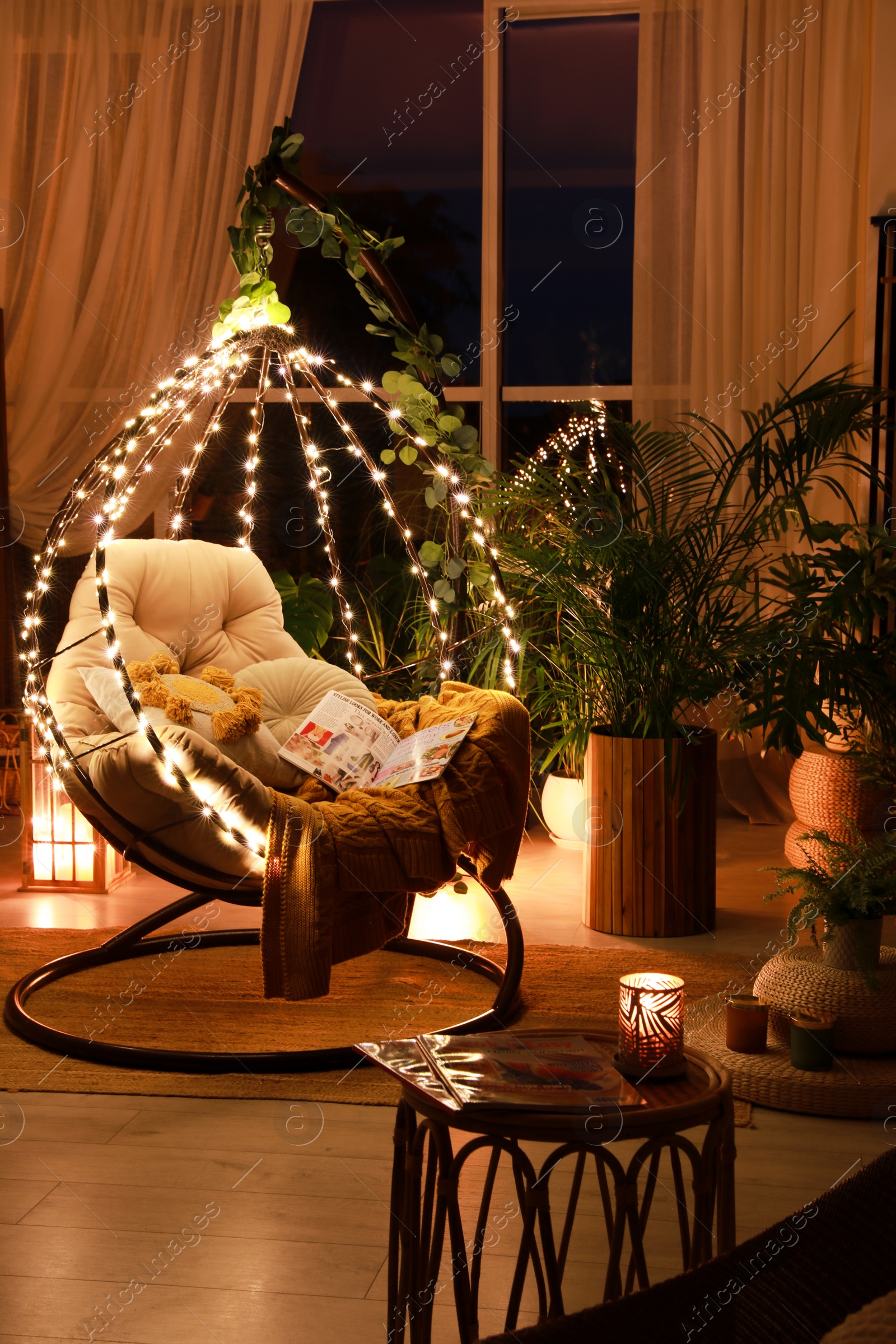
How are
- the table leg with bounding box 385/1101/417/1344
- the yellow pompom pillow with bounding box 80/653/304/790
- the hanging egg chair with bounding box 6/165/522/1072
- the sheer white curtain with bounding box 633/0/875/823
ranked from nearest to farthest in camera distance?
the table leg with bounding box 385/1101/417/1344, the hanging egg chair with bounding box 6/165/522/1072, the yellow pompom pillow with bounding box 80/653/304/790, the sheer white curtain with bounding box 633/0/875/823

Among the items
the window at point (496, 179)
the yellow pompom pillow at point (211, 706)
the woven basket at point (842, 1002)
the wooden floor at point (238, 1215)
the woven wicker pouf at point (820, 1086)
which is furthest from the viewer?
the window at point (496, 179)

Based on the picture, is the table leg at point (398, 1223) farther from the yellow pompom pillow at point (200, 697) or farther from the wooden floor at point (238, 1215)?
the yellow pompom pillow at point (200, 697)

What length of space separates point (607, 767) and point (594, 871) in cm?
28

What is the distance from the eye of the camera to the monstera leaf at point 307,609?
4.50 meters

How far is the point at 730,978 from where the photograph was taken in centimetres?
290

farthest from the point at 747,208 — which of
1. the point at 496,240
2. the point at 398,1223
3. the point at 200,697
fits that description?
the point at 398,1223

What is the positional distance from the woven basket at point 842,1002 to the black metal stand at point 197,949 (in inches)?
21.5

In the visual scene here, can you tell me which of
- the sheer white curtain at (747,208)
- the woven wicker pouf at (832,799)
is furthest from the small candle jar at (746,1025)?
the sheer white curtain at (747,208)

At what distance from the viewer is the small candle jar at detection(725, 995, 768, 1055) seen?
227cm

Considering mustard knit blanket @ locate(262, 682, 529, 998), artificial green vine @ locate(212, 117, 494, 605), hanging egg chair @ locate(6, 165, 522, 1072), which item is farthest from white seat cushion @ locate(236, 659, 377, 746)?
mustard knit blanket @ locate(262, 682, 529, 998)

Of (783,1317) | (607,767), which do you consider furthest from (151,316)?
(783,1317)

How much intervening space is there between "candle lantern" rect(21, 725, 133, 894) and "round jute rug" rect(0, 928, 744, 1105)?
37 centimetres

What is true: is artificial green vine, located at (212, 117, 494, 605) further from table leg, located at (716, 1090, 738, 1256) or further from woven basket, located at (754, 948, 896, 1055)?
table leg, located at (716, 1090, 738, 1256)

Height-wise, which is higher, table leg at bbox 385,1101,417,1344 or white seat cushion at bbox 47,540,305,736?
white seat cushion at bbox 47,540,305,736
